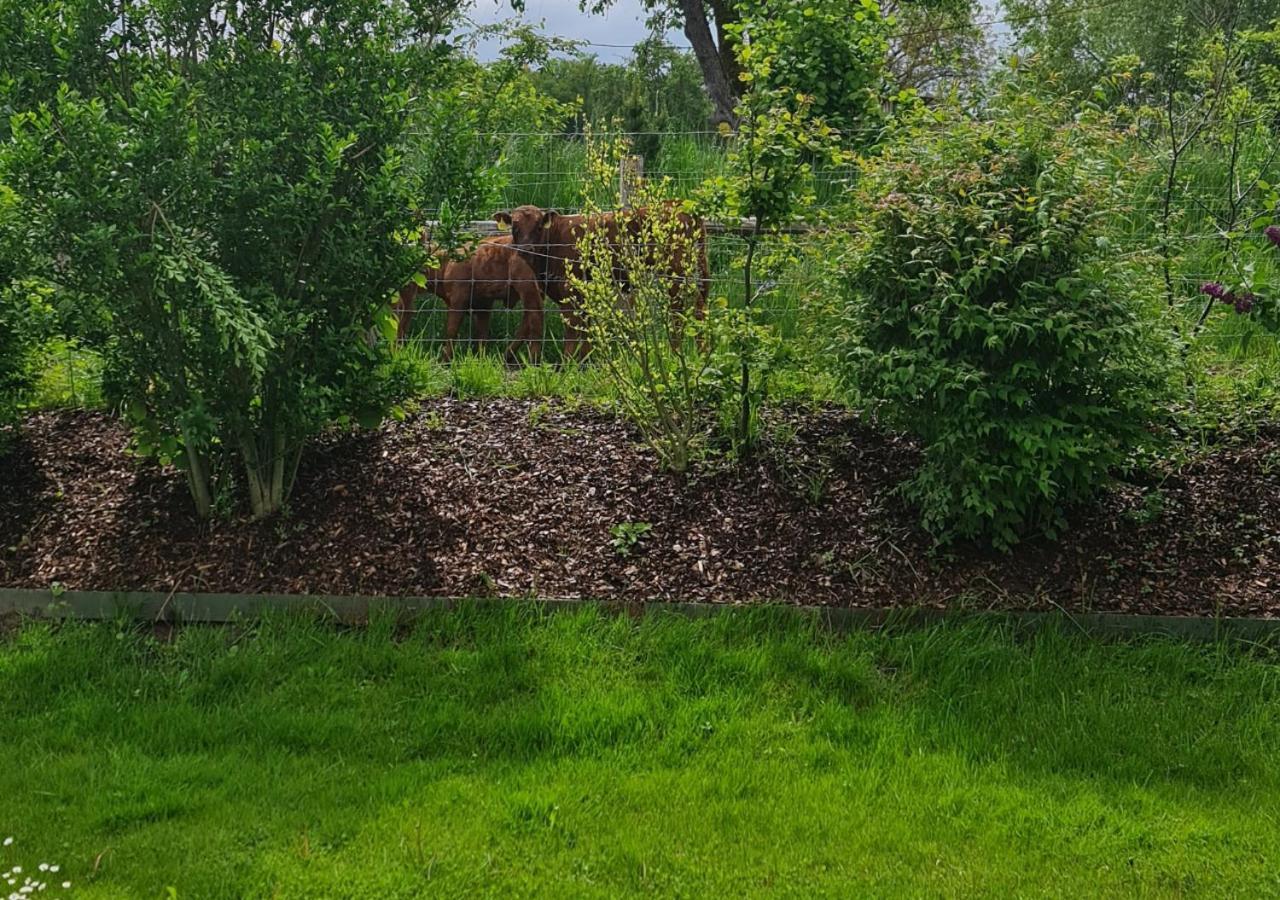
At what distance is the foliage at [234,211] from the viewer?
3686mm

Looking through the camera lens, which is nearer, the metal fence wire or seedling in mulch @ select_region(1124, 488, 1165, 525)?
seedling in mulch @ select_region(1124, 488, 1165, 525)

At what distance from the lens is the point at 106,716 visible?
339cm

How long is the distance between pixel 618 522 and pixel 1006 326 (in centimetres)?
182

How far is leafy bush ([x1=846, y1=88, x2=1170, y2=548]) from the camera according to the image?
3.79m

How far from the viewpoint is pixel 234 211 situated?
405 cm

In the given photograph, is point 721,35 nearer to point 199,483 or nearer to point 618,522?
point 618,522

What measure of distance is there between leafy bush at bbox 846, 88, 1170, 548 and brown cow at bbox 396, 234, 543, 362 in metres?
2.77

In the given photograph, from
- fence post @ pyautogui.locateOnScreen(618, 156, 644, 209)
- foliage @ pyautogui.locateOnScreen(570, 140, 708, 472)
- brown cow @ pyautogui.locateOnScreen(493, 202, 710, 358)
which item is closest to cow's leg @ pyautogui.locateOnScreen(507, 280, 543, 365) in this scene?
brown cow @ pyautogui.locateOnScreen(493, 202, 710, 358)

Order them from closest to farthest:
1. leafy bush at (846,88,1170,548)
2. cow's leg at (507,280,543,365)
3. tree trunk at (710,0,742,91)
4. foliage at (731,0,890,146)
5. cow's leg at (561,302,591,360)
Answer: leafy bush at (846,88,1170,548)
cow's leg at (561,302,591,360)
cow's leg at (507,280,543,365)
foliage at (731,0,890,146)
tree trunk at (710,0,742,91)

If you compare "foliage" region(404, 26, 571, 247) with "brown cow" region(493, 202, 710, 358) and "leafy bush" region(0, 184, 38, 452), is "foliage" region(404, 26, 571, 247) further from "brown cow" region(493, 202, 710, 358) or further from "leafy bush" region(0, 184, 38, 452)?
"leafy bush" region(0, 184, 38, 452)

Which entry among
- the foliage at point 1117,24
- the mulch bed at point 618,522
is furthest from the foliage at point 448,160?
the foliage at point 1117,24

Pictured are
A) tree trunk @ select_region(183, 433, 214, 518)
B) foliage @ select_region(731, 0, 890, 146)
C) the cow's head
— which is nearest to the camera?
tree trunk @ select_region(183, 433, 214, 518)

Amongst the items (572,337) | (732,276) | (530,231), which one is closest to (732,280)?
(732,276)

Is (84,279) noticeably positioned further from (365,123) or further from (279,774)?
(279,774)
